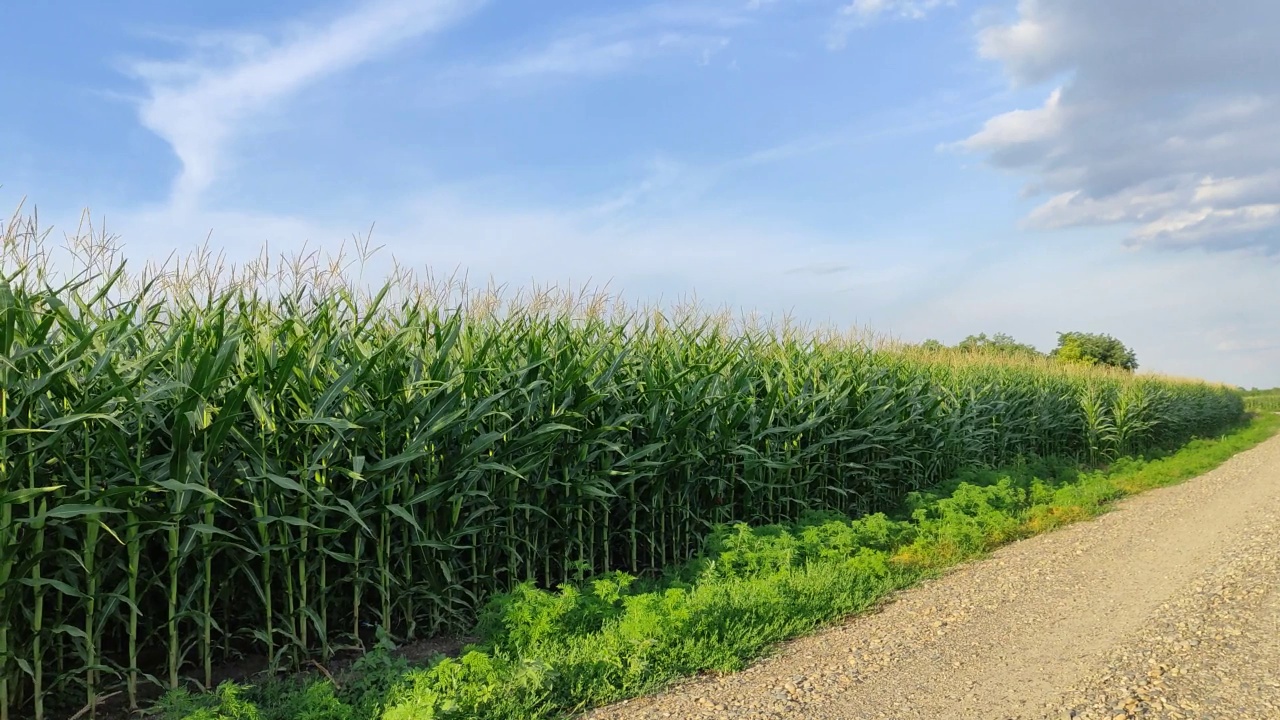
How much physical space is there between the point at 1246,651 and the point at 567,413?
4898 mm

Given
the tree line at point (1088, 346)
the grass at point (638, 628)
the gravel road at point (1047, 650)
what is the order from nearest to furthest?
the grass at point (638, 628)
the gravel road at point (1047, 650)
the tree line at point (1088, 346)

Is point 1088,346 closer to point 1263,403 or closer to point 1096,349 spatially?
point 1096,349

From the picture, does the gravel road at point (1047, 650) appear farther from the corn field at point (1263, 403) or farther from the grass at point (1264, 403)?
the corn field at point (1263, 403)

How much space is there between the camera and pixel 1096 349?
171 ft

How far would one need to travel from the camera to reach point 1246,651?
5230mm

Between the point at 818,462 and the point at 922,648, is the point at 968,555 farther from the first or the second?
the point at 922,648

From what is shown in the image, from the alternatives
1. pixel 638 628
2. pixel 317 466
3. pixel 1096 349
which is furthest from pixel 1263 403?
pixel 317 466

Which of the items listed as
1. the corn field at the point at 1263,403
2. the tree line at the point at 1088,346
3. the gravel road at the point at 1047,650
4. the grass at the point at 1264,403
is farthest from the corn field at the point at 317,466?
the corn field at the point at 1263,403

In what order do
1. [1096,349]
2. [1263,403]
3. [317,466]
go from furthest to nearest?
1. [1263,403]
2. [1096,349]
3. [317,466]

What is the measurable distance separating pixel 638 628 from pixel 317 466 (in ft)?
7.04

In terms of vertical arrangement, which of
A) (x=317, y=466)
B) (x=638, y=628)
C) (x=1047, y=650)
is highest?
(x=317, y=466)

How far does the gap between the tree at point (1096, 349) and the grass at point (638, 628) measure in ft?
159

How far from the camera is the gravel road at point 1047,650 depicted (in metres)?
4.36

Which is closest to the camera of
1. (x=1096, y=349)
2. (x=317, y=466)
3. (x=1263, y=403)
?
(x=317, y=466)
